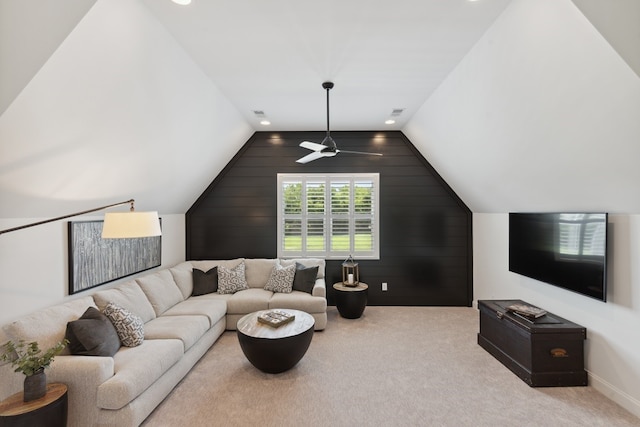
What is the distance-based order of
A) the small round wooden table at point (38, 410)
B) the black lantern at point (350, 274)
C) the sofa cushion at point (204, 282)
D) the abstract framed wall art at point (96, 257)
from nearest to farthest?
the small round wooden table at point (38, 410) → the abstract framed wall art at point (96, 257) → the sofa cushion at point (204, 282) → the black lantern at point (350, 274)

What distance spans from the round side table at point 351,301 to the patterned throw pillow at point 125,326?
2704 mm

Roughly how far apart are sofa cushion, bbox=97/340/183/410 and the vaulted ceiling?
1.50m

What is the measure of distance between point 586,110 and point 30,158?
4.17 metres

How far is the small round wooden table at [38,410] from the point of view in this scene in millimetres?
1736

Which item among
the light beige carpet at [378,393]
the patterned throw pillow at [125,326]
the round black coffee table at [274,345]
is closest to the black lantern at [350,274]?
the light beige carpet at [378,393]

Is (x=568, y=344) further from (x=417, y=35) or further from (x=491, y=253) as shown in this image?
(x=417, y=35)

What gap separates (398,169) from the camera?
519 cm

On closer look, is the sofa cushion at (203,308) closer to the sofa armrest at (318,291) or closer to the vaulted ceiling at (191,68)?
the sofa armrest at (318,291)

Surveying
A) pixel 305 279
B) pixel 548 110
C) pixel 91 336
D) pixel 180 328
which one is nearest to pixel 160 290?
pixel 180 328

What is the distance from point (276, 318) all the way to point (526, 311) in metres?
2.74

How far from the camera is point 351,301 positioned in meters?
4.42

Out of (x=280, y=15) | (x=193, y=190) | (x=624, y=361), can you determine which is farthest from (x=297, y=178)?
(x=624, y=361)

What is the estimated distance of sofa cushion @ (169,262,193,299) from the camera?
4.22 meters

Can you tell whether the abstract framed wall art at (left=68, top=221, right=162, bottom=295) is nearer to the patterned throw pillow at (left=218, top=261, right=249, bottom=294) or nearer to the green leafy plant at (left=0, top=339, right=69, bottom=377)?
the green leafy plant at (left=0, top=339, right=69, bottom=377)
